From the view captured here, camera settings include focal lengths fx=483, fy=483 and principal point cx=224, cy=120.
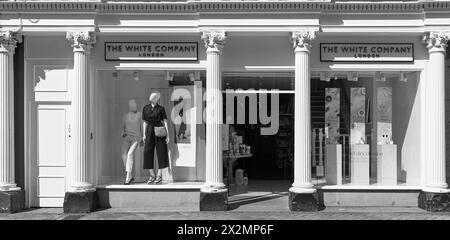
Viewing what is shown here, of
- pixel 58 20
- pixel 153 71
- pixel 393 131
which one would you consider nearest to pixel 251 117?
pixel 153 71

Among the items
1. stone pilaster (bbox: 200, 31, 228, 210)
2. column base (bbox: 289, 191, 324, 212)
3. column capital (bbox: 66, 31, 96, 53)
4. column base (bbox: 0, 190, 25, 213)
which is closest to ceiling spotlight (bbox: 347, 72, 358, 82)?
column base (bbox: 289, 191, 324, 212)

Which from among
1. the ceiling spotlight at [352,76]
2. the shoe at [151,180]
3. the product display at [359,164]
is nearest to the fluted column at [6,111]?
the shoe at [151,180]

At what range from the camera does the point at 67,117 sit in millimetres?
9930

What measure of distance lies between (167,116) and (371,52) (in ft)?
14.9

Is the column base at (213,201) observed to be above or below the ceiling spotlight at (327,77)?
below

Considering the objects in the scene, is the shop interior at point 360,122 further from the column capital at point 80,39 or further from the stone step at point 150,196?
the column capital at point 80,39

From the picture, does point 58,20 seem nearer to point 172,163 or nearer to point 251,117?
point 172,163

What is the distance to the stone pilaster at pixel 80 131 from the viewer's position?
9391 mm

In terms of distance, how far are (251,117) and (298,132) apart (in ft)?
5.65

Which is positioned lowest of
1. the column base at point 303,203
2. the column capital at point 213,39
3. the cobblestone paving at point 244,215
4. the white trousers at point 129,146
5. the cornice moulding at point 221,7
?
the cobblestone paving at point 244,215

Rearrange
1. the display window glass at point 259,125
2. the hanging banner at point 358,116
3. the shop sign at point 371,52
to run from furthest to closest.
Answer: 1. the hanging banner at point 358,116
2. the display window glass at point 259,125
3. the shop sign at point 371,52

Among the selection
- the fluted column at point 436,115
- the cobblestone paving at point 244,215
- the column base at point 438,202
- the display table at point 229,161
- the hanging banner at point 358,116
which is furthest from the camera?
the display table at point 229,161

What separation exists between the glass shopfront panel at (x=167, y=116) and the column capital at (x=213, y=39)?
1.05 metres

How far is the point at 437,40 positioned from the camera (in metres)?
9.45
